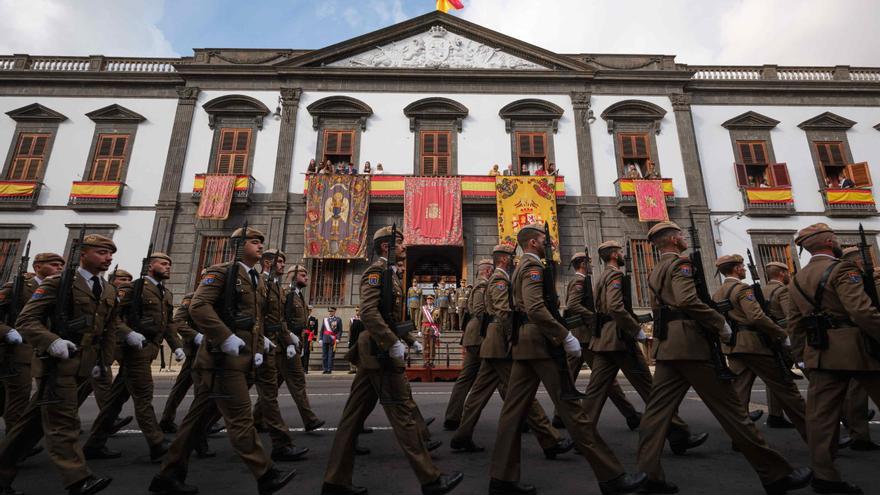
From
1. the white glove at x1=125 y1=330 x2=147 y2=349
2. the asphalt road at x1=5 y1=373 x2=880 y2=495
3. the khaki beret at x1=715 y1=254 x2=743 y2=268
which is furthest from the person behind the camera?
the khaki beret at x1=715 y1=254 x2=743 y2=268

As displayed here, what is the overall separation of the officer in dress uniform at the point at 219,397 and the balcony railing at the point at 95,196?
636 inches

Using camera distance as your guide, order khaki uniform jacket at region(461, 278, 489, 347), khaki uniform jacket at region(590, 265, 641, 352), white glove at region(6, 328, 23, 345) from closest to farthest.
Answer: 1. white glove at region(6, 328, 23, 345)
2. khaki uniform jacket at region(590, 265, 641, 352)
3. khaki uniform jacket at region(461, 278, 489, 347)

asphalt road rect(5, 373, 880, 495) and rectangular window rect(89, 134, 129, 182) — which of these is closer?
asphalt road rect(5, 373, 880, 495)

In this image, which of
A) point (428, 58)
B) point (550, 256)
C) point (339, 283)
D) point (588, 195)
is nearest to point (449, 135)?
point (428, 58)

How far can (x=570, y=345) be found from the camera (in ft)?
12.0

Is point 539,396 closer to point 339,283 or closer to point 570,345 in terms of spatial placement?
point 570,345

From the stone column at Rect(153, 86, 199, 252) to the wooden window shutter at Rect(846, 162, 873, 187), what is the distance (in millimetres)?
24908

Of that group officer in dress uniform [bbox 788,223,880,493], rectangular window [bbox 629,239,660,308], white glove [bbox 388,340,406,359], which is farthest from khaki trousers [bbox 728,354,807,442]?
rectangular window [bbox 629,239,660,308]

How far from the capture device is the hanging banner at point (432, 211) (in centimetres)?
1633

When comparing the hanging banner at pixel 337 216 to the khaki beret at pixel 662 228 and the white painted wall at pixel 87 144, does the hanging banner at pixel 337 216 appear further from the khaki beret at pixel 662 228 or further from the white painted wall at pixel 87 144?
the khaki beret at pixel 662 228

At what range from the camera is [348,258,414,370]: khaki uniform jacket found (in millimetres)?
3605

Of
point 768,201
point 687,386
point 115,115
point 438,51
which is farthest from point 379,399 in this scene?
point 115,115

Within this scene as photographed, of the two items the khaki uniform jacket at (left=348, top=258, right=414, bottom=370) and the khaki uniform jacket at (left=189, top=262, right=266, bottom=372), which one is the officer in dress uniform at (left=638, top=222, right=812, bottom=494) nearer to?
the khaki uniform jacket at (left=348, top=258, right=414, bottom=370)

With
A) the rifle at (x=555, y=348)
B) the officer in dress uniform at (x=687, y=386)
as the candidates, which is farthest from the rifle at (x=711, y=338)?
the rifle at (x=555, y=348)
